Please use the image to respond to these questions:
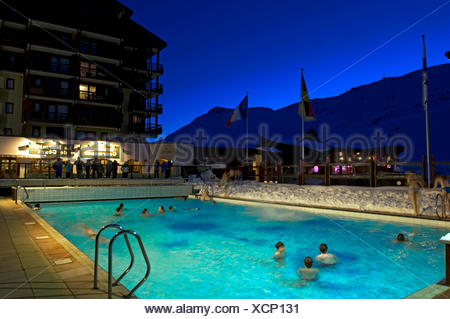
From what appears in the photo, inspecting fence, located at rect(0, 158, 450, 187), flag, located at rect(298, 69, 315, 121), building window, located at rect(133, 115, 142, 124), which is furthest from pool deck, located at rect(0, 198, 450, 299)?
building window, located at rect(133, 115, 142, 124)

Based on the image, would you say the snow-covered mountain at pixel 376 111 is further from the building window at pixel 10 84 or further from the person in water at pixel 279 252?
the person in water at pixel 279 252

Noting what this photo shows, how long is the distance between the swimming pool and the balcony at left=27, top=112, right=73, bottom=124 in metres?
18.3

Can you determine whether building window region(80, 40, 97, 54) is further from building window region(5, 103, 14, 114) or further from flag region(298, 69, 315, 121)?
flag region(298, 69, 315, 121)

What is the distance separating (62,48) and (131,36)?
29.0ft

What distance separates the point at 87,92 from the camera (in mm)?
32656

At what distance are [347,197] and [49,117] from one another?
95.0 feet

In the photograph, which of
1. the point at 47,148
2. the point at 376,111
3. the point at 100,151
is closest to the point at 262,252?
the point at 100,151

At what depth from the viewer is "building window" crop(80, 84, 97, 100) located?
106 ft

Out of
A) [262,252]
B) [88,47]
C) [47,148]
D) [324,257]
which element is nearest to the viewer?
[324,257]

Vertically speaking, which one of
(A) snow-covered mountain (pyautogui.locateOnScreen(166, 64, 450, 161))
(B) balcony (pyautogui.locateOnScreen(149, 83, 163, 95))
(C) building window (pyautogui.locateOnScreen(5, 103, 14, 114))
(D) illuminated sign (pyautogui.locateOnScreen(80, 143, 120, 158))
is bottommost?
(D) illuminated sign (pyautogui.locateOnScreen(80, 143, 120, 158))

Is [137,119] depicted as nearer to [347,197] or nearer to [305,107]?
[305,107]

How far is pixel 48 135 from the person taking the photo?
3016 centimetres

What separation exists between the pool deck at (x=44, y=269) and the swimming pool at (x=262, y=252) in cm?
148
